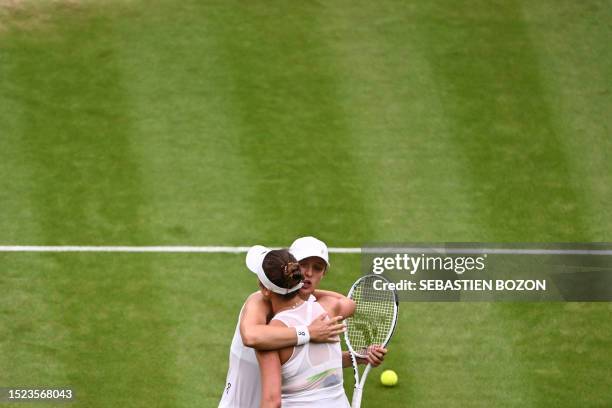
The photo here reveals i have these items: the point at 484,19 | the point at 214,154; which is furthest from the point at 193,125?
the point at 484,19

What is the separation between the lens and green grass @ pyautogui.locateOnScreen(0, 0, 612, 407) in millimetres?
10344

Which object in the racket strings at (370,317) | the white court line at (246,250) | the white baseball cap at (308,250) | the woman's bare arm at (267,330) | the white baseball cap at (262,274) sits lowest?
the white court line at (246,250)

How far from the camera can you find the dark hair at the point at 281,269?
20.8 feet

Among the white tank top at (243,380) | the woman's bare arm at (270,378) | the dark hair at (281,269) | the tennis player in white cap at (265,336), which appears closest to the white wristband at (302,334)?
the tennis player in white cap at (265,336)

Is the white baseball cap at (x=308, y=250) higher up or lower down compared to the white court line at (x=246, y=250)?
higher up

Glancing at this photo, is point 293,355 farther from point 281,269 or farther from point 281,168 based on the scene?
point 281,168

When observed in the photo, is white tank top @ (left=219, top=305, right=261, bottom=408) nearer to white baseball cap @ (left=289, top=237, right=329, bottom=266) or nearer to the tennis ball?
white baseball cap @ (left=289, top=237, right=329, bottom=266)

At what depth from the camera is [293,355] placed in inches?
253

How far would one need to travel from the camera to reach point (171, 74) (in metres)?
13.9

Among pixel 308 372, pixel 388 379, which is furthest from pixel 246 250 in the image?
pixel 308 372

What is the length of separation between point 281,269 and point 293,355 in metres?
0.56

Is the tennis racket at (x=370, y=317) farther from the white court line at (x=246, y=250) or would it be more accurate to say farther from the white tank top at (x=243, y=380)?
the white court line at (x=246, y=250)

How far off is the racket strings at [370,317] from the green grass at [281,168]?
6.30 ft

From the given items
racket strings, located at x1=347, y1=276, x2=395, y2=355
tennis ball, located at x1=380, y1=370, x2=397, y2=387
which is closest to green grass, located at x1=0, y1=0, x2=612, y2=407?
tennis ball, located at x1=380, y1=370, x2=397, y2=387
